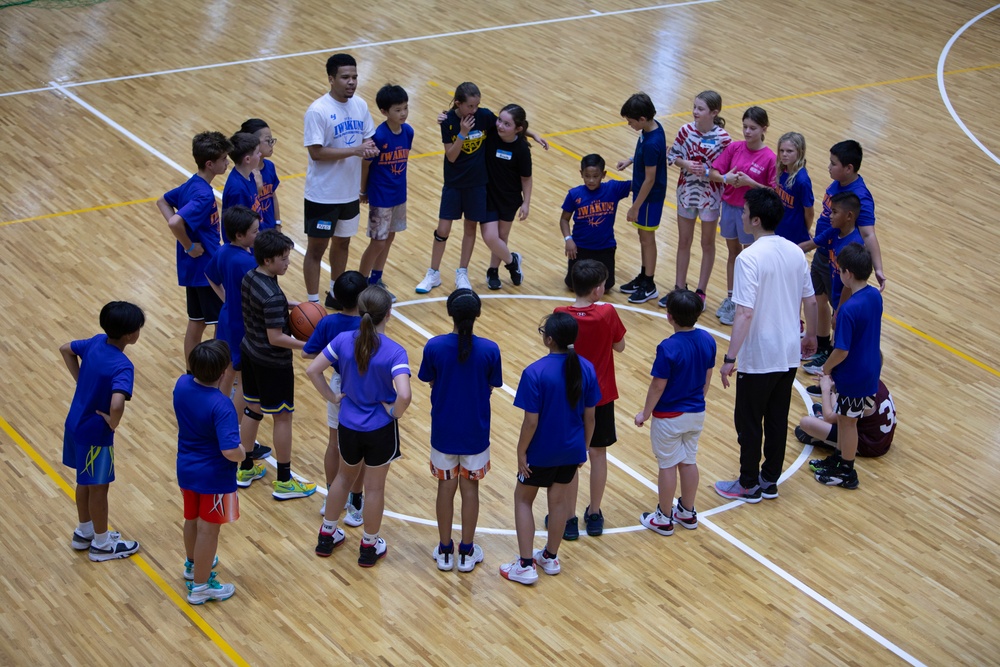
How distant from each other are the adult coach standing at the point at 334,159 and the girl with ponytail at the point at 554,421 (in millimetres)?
3310

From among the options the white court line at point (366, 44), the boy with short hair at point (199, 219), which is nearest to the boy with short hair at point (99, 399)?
the boy with short hair at point (199, 219)

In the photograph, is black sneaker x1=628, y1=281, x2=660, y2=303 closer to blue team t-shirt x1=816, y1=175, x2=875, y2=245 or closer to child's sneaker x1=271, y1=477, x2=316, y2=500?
blue team t-shirt x1=816, y1=175, x2=875, y2=245

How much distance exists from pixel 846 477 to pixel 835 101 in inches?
328

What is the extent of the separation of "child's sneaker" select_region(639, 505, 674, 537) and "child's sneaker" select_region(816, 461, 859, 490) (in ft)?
4.15

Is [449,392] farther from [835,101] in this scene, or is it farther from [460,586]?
[835,101]

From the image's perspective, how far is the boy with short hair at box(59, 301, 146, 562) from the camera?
20.5 feet

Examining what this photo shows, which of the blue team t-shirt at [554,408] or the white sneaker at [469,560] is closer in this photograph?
the blue team t-shirt at [554,408]

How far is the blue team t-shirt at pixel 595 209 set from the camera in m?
9.61

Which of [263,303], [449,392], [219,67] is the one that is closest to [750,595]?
[449,392]

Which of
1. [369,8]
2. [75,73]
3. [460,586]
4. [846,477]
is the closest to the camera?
[460,586]

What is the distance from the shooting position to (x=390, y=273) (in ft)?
34.4

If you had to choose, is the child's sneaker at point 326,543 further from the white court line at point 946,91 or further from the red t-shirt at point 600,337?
the white court line at point 946,91

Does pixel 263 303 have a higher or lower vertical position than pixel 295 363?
higher

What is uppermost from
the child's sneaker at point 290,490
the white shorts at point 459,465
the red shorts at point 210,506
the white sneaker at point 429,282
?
the white shorts at point 459,465
